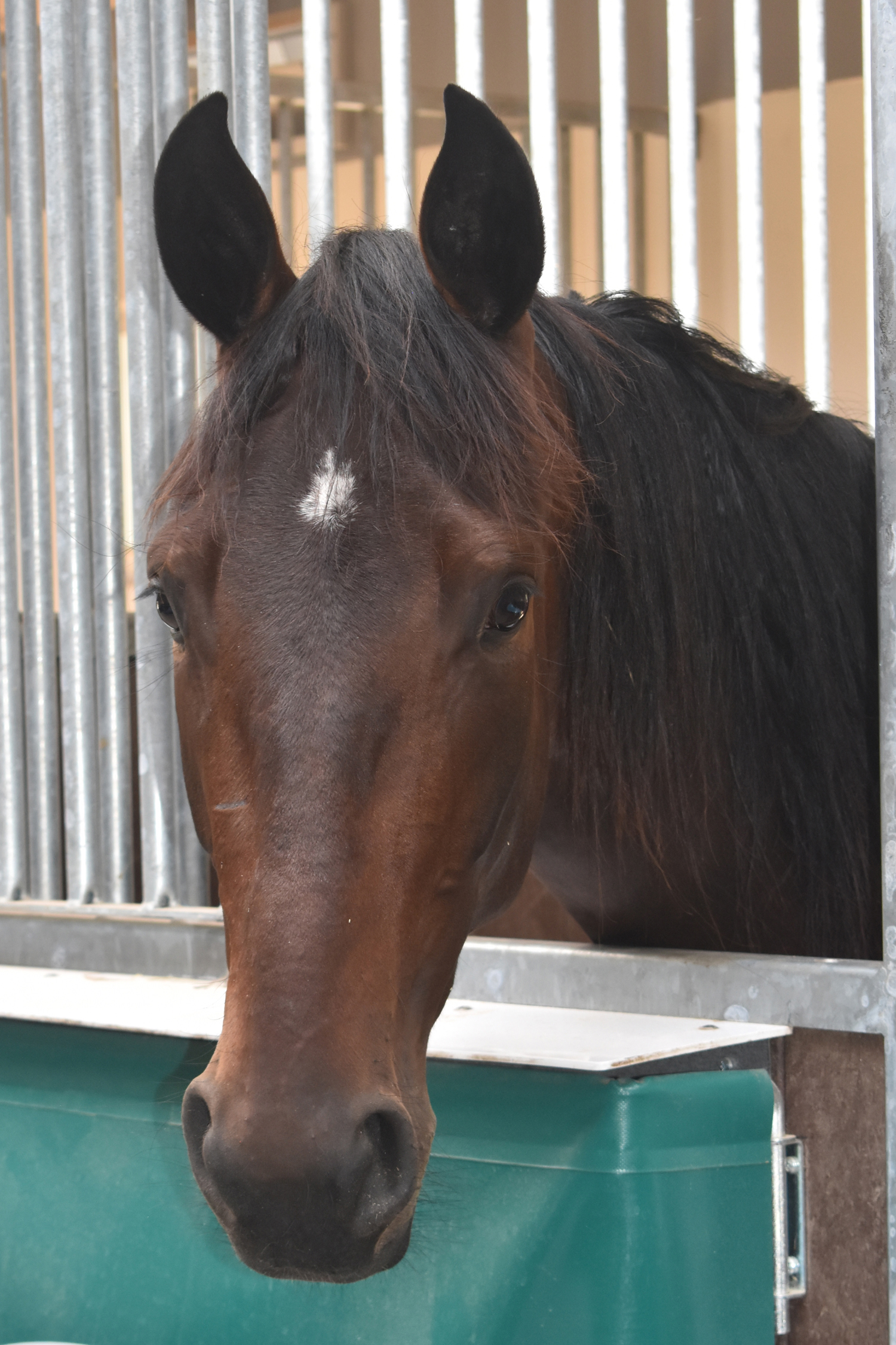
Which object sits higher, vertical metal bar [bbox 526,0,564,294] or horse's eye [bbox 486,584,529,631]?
vertical metal bar [bbox 526,0,564,294]

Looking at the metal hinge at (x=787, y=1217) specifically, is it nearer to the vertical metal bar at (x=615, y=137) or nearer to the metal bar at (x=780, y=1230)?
A: the metal bar at (x=780, y=1230)

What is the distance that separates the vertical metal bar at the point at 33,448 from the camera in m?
2.05

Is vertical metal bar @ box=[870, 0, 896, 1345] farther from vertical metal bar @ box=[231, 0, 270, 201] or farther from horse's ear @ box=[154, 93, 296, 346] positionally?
vertical metal bar @ box=[231, 0, 270, 201]

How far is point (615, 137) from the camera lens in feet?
5.76

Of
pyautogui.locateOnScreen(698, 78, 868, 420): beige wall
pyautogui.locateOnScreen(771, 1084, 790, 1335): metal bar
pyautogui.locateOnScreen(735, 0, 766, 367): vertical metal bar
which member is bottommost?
pyautogui.locateOnScreen(771, 1084, 790, 1335): metal bar

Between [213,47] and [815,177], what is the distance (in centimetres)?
88

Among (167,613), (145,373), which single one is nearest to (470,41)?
(145,373)

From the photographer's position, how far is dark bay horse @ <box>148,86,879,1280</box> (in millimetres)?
938

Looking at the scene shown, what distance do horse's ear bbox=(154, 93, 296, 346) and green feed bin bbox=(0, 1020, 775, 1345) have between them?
0.76 meters

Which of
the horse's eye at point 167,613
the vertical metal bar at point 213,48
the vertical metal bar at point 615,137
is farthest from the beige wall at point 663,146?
the horse's eye at point 167,613

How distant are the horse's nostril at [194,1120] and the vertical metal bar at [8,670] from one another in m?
1.19

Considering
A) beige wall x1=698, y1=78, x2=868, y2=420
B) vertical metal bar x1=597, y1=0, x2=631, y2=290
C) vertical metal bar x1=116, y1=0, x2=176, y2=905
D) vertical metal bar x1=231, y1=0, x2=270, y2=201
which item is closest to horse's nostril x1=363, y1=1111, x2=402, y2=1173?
vertical metal bar x1=116, y1=0, x2=176, y2=905

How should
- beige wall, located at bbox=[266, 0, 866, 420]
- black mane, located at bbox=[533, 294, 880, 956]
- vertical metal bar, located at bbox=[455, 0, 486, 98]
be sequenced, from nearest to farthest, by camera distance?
black mane, located at bbox=[533, 294, 880, 956], vertical metal bar, located at bbox=[455, 0, 486, 98], beige wall, located at bbox=[266, 0, 866, 420]

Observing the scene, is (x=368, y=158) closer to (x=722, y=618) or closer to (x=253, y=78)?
(x=253, y=78)
